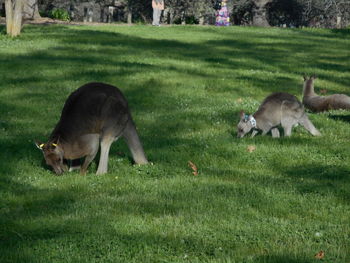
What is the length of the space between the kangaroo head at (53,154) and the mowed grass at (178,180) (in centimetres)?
23

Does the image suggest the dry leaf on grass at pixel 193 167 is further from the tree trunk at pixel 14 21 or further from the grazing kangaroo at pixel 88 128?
the tree trunk at pixel 14 21

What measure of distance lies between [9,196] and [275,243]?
15.2ft

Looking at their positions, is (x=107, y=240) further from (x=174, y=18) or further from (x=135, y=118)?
(x=174, y=18)

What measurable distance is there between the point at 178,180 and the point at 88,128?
6.55ft

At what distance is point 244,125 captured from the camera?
14.8m

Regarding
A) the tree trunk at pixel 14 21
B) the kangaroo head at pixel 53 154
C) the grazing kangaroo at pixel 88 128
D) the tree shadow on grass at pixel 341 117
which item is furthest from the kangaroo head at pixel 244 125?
the tree trunk at pixel 14 21

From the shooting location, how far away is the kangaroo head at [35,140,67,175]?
456 inches

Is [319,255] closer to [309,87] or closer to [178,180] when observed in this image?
[178,180]

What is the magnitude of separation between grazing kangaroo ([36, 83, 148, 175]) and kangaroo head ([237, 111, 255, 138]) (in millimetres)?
3513

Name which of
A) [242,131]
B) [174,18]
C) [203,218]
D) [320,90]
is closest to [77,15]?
[174,18]

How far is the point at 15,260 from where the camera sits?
25.1 feet

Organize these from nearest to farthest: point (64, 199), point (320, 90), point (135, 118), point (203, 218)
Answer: point (203, 218), point (64, 199), point (135, 118), point (320, 90)

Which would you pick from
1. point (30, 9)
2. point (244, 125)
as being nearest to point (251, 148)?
point (244, 125)

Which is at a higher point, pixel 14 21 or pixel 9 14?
pixel 9 14
